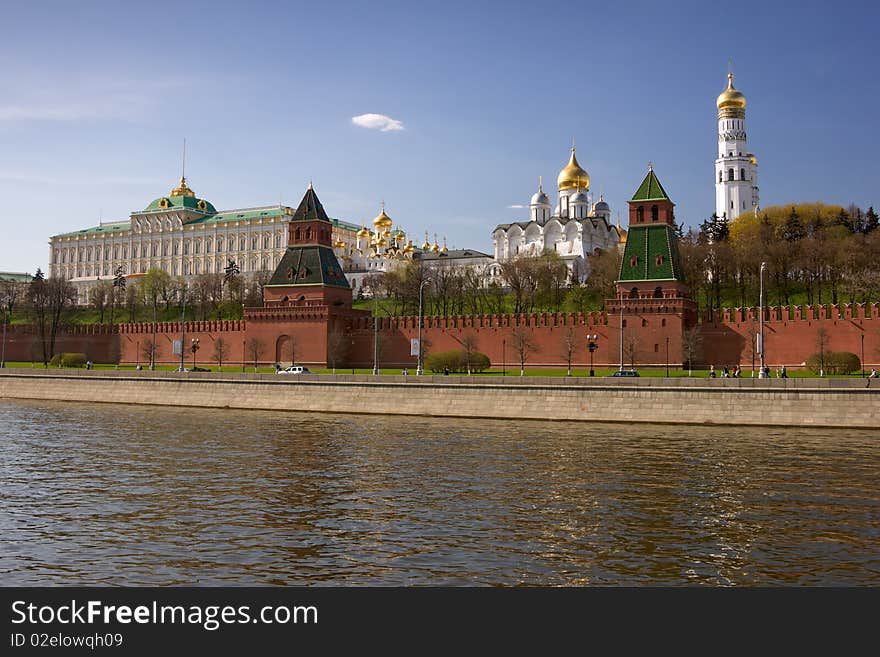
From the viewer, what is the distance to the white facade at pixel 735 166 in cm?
8944

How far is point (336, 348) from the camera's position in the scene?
49.2 metres

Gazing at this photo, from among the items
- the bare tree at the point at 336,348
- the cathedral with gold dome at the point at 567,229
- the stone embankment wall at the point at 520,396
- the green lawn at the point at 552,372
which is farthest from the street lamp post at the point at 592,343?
the cathedral with gold dome at the point at 567,229

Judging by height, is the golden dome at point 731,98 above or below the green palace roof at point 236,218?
above

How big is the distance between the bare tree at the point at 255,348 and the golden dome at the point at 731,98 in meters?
58.4

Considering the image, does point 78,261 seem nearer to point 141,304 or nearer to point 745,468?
point 141,304

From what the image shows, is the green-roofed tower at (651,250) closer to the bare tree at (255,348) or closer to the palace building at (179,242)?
the bare tree at (255,348)

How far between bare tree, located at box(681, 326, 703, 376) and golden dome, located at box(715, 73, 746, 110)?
52.9 metres

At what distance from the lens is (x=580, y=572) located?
1127 cm

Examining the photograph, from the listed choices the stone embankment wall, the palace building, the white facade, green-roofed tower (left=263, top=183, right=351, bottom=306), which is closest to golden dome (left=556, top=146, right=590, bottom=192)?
the white facade

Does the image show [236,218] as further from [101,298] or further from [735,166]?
[735,166]

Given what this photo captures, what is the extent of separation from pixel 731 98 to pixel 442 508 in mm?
82316

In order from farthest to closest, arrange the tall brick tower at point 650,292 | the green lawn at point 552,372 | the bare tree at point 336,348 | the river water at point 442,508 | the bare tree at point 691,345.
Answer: the bare tree at point 336,348 < the tall brick tower at point 650,292 < the bare tree at point 691,345 < the green lawn at point 552,372 < the river water at point 442,508
